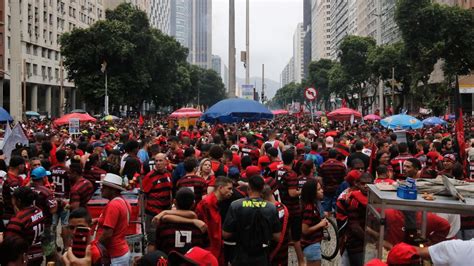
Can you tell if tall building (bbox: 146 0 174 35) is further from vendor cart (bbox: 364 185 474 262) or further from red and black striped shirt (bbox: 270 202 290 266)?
vendor cart (bbox: 364 185 474 262)

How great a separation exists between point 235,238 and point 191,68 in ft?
304

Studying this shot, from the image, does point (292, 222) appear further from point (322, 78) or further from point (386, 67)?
point (322, 78)

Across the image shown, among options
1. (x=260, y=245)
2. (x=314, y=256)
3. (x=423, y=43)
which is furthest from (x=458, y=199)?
(x=423, y=43)

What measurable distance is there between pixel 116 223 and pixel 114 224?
4 cm

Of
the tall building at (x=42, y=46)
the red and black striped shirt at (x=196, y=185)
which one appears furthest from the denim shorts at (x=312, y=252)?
the tall building at (x=42, y=46)

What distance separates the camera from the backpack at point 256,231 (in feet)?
16.9

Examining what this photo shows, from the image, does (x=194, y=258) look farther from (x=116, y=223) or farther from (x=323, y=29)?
(x=323, y=29)

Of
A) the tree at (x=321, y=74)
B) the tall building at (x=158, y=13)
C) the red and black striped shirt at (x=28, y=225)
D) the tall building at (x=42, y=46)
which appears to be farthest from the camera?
the tall building at (x=158, y=13)

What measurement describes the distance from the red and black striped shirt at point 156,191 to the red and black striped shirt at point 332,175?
10.5 feet

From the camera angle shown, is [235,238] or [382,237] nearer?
[382,237]

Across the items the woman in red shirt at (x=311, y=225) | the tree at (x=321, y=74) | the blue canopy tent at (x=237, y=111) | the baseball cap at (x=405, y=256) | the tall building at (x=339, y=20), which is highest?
the tall building at (x=339, y=20)

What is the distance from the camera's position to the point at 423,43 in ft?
134

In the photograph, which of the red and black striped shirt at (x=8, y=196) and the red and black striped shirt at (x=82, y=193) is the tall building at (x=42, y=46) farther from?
the red and black striped shirt at (x=82, y=193)

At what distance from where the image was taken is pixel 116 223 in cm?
539
